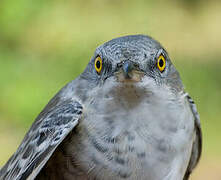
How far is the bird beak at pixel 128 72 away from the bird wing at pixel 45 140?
0.57m

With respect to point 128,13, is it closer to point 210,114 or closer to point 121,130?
point 210,114

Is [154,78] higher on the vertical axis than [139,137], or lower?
higher

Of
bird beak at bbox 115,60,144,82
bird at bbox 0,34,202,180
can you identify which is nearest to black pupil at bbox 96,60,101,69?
bird at bbox 0,34,202,180

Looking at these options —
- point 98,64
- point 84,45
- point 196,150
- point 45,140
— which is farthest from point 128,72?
point 84,45

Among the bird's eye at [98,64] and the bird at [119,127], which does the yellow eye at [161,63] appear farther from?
the bird's eye at [98,64]

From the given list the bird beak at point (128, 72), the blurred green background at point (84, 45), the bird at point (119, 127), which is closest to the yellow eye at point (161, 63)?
the bird at point (119, 127)

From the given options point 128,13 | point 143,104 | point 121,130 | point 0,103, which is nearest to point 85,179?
point 121,130

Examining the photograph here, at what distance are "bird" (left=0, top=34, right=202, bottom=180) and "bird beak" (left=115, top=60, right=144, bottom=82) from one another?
0.01 metres

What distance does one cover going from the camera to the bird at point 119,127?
397 centimetres

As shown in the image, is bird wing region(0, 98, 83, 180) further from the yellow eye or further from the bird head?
the yellow eye

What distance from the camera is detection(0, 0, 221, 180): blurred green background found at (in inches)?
370

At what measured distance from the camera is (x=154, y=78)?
4.02 metres

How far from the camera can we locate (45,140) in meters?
4.08

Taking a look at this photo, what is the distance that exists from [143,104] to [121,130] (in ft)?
0.96
